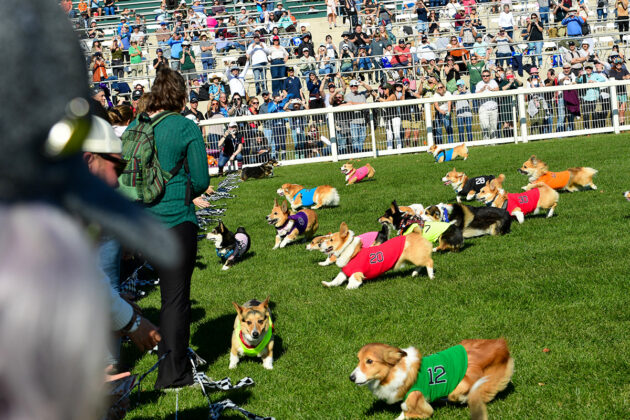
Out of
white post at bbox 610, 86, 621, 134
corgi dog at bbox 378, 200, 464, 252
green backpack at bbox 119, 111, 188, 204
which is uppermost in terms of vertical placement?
green backpack at bbox 119, 111, 188, 204

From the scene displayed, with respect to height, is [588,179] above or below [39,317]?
below

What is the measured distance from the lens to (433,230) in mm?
9539

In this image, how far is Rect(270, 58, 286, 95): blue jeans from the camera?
24.5 metres

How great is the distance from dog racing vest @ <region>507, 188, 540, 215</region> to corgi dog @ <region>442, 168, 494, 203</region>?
4.95 ft

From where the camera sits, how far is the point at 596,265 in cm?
779

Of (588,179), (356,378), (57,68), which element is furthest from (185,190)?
(588,179)

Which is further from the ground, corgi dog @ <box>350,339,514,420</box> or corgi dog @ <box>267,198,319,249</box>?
corgi dog @ <box>350,339,514,420</box>

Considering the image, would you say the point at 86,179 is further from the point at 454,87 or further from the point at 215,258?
the point at 454,87

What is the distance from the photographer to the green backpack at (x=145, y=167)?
5242 mm

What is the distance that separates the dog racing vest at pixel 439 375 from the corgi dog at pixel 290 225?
622 cm

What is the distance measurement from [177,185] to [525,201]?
7.04 metres

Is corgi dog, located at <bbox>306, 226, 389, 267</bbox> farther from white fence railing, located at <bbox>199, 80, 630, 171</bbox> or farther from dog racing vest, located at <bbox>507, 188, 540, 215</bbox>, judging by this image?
white fence railing, located at <bbox>199, 80, 630, 171</bbox>

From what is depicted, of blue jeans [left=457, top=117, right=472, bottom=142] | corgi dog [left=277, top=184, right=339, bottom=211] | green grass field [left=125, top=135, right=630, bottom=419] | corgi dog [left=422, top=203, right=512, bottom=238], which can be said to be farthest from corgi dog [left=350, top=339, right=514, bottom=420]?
blue jeans [left=457, top=117, right=472, bottom=142]

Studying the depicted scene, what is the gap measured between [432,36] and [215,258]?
20.2 meters
